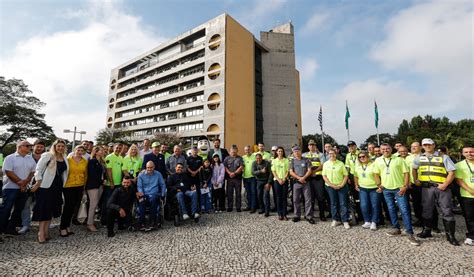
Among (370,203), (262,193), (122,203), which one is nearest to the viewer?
(122,203)

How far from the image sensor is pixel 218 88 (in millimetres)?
33531

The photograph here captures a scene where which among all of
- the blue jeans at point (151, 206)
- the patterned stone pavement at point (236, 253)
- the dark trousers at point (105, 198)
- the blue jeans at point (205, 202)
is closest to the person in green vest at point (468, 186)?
the patterned stone pavement at point (236, 253)

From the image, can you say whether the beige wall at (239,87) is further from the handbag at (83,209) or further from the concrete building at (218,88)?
the handbag at (83,209)

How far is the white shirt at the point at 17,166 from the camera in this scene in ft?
14.8

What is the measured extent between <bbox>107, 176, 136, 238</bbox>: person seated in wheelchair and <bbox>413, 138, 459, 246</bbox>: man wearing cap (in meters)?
6.10

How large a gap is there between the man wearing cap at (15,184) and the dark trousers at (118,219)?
70.6 inches

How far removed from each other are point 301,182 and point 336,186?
836 mm

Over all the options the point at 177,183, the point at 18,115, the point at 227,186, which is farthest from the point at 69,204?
the point at 18,115

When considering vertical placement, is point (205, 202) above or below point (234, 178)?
below

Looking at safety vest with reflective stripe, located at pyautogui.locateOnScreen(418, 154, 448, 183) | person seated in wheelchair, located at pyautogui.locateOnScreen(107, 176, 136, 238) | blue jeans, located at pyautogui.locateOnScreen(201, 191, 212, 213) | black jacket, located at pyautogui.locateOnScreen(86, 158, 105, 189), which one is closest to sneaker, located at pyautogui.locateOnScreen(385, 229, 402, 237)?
safety vest with reflective stripe, located at pyautogui.locateOnScreen(418, 154, 448, 183)

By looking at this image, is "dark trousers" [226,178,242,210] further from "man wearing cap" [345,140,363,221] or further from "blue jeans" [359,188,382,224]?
"blue jeans" [359,188,382,224]

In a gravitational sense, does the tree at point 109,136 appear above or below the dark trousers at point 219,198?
above

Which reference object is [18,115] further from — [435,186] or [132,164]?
[435,186]

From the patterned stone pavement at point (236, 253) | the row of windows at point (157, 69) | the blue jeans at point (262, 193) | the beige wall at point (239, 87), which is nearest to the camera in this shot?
the patterned stone pavement at point (236, 253)
